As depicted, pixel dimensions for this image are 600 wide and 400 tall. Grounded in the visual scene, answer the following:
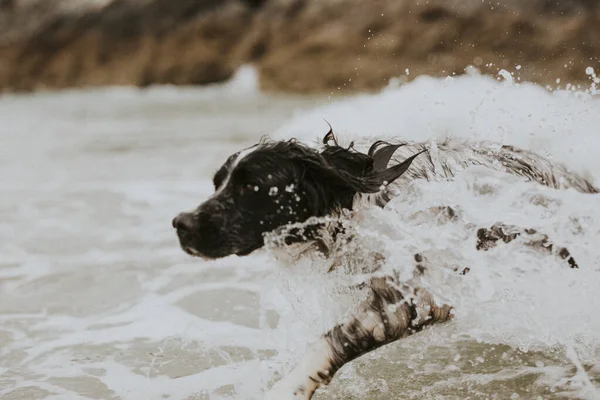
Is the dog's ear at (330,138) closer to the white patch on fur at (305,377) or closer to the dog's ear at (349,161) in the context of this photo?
the dog's ear at (349,161)

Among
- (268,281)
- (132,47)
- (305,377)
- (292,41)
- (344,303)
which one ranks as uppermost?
(132,47)

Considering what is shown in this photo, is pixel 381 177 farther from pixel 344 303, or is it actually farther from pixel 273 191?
pixel 344 303

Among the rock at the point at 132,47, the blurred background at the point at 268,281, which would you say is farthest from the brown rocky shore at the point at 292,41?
the blurred background at the point at 268,281

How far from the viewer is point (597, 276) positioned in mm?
3510

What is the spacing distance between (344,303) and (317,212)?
0.43 meters

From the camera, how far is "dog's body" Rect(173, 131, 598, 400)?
312 cm

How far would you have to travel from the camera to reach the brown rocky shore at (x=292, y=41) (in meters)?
20.8

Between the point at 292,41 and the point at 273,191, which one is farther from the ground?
the point at 292,41

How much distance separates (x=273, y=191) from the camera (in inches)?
127

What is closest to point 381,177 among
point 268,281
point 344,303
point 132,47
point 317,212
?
point 317,212

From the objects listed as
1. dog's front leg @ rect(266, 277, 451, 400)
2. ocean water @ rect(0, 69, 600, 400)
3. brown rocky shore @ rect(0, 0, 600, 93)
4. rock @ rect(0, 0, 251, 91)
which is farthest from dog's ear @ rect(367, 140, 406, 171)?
rock @ rect(0, 0, 251, 91)

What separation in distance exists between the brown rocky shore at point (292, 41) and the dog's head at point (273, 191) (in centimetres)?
1591

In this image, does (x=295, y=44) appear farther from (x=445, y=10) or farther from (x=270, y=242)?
(x=270, y=242)

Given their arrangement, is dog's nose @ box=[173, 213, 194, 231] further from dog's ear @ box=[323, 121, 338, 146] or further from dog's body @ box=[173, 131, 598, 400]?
dog's ear @ box=[323, 121, 338, 146]
